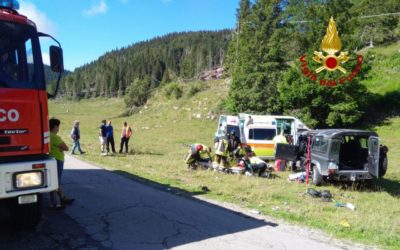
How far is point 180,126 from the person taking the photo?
1697 inches

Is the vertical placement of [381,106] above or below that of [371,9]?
below

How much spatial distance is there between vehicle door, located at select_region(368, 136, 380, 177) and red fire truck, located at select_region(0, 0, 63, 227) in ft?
31.5

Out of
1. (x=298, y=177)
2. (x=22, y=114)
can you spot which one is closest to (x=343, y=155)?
(x=298, y=177)

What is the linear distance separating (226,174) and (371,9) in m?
→ 46.9

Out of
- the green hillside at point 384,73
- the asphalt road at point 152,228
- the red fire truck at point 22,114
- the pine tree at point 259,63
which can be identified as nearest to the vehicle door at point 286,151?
the asphalt road at point 152,228

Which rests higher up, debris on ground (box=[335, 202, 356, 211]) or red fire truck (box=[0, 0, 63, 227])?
red fire truck (box=[0, 0, 63, 227])

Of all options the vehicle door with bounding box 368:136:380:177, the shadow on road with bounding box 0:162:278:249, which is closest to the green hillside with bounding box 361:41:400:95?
the vehicle door with bounding box 368:136:380:177

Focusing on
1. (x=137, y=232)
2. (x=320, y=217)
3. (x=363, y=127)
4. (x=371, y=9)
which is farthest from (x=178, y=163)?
(x=371, y=9)

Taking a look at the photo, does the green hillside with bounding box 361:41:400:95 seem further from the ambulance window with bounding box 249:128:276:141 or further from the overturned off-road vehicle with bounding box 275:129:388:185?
the overturned off-road vehicle with bounding box 275:129:388:185

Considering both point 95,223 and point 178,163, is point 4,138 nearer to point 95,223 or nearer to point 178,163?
point 95,223

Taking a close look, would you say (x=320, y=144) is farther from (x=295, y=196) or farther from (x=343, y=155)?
(x=295, y=196)

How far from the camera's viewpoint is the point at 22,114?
5.54 meters

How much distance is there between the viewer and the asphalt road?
6109mm

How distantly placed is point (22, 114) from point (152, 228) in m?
2.79
